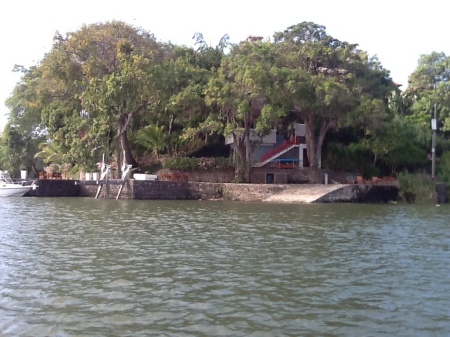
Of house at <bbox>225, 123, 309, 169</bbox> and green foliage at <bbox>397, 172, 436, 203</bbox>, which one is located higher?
house at <bbox>225, 123, 309, 169</bbox>

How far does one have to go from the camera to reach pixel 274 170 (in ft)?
160

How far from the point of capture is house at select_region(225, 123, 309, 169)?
50000 millimetres

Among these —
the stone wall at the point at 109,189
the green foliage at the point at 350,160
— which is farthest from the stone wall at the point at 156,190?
the green foliage at the point at 350,160

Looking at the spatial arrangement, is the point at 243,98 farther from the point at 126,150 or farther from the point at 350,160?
the point at 350,160

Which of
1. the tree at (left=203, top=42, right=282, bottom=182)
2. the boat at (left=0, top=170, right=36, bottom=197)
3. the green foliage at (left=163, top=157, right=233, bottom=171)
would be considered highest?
the tree at (left=203, top=42, right=282, bottom=182)

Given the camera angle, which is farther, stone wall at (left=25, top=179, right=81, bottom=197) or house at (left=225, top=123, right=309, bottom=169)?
house at (left=225, top=123, right=309, bottom=169)

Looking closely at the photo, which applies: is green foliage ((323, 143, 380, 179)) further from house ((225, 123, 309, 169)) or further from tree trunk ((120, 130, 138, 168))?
tree trunk ((120, 130, 138, 168))

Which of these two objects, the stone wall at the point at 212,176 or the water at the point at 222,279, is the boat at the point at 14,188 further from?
the water at the point at 222,279

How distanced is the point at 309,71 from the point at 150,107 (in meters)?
13.8

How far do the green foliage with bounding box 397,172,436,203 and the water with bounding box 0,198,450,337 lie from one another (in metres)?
19.1

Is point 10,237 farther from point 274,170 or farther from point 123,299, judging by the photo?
point 274,170

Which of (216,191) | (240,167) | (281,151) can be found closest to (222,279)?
(216,191)

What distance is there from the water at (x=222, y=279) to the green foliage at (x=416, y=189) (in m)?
19.1

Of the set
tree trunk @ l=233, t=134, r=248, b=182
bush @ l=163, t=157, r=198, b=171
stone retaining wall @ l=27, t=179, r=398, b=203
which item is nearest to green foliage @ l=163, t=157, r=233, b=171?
bush @ l=163, t=157, r=198, b=171
